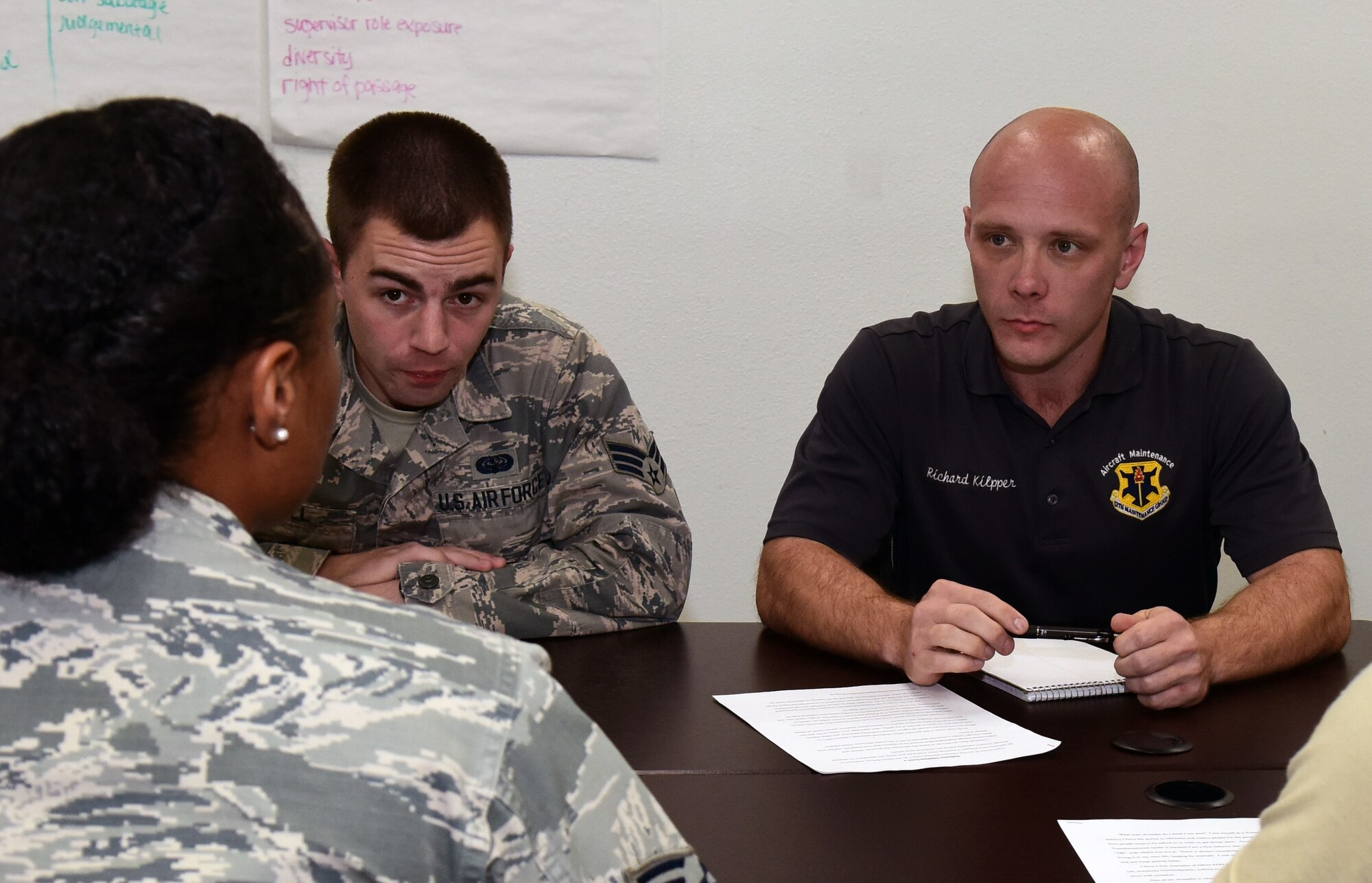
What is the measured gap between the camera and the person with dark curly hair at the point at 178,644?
0.71 meters

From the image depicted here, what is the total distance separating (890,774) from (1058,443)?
934mm

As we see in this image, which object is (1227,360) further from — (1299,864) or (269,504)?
(269,504)

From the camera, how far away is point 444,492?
2.04m

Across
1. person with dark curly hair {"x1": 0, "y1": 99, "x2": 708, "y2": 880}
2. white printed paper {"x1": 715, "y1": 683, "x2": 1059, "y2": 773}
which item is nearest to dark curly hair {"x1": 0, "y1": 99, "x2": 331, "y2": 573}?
person with dark curly hair {"x1": 0, "y1": 99, "x2": 708, "y2": 880}

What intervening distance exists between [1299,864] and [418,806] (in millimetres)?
510

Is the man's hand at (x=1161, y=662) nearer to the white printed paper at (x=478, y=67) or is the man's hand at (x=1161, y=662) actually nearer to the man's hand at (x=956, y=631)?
the man's hand at (x=956, y=631)

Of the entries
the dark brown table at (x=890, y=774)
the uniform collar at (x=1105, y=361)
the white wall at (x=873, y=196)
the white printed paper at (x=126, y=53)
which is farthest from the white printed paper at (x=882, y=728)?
the white printed paper at (x=126, y=53)

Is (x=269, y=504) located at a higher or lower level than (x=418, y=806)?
higher

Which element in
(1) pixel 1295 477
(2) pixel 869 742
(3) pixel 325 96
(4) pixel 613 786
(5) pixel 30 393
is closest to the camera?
(5) pixel 30 393

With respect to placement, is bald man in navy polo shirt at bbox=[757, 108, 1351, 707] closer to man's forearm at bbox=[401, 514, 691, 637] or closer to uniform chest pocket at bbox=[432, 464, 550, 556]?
man's forearm at bbox=[401, 514, 691, 637]

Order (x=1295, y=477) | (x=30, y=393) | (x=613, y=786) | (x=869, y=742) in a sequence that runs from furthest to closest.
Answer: (x=1295, y=477)
(x=869, y=742)
(x=613, y=786)
(x=30, y=393)

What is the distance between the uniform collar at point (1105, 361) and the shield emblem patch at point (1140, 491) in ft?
0.43

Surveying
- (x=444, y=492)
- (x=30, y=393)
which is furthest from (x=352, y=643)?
(x=444, y=492)

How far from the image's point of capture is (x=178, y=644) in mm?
729
